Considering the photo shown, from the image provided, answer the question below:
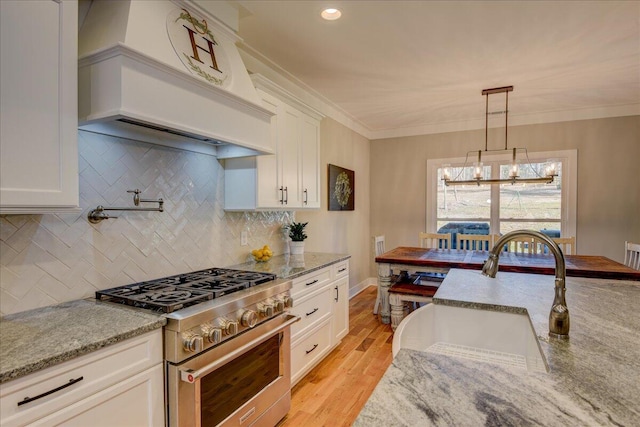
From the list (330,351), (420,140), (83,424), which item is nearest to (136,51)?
(83,424)

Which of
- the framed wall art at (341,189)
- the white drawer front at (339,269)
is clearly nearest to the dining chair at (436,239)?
the framed wall art at (341,189)

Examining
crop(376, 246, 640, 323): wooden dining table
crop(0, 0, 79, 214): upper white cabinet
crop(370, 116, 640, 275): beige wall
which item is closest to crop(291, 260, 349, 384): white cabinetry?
crop(376, 246, 640, 323): wooden dining table

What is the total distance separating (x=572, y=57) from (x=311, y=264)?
2851 mm

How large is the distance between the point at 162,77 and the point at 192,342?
124 cm

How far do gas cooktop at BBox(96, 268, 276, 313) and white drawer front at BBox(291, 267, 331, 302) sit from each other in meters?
0.25

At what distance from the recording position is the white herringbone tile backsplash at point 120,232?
1.54 meters

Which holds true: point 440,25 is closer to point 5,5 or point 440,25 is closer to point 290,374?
point 5,5

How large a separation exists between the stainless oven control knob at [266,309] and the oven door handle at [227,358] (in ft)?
0.34

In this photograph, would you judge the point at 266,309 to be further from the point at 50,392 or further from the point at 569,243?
the point at 569,243

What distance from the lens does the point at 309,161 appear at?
10.3ft

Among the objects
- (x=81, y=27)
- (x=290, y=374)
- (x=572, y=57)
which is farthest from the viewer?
(x=572, y=57)

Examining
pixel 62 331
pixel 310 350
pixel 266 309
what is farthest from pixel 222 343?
pixel 310 350

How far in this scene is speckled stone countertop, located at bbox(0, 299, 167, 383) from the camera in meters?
1.09

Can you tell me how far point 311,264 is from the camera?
110 inches
